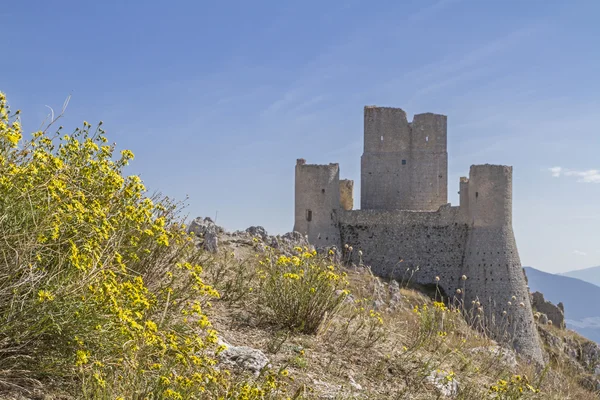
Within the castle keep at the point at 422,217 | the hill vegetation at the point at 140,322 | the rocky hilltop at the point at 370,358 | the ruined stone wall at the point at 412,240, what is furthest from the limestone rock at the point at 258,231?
the hill vegetation at the point at 140,322

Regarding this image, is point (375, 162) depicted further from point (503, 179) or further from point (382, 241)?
point (503, 179)

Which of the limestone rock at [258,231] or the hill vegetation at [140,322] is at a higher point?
the limestone rock at [258,231]

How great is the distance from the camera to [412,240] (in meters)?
28.0

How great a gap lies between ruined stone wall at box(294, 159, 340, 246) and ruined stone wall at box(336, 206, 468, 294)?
37.9 inches

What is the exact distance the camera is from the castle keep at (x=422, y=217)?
26203 mm

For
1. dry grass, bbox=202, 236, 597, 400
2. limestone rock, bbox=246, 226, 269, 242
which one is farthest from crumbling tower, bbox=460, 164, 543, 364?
dry grass, bbox=202, 236, 597, 400

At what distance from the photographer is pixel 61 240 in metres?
3.77

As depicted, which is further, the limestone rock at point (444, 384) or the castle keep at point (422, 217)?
the castle keep at point (422, 217)

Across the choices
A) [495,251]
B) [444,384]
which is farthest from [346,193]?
[444,384]

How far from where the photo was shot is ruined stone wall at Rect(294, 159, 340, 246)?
27141 millimetres

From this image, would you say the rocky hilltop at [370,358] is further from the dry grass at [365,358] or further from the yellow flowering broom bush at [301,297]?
the yellow flowering broom bush at [301,297]

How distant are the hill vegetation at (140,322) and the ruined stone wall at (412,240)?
2135 cm

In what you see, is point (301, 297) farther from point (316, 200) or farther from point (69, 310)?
point (316, 200)

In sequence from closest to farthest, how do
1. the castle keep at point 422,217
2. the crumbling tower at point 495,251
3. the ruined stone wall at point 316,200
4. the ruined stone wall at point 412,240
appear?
the crumbling tower at point 495,251, the castle keep at point 422,217, the ruined stone wall at point 316,200, the ruined stone wall at point 412,240
